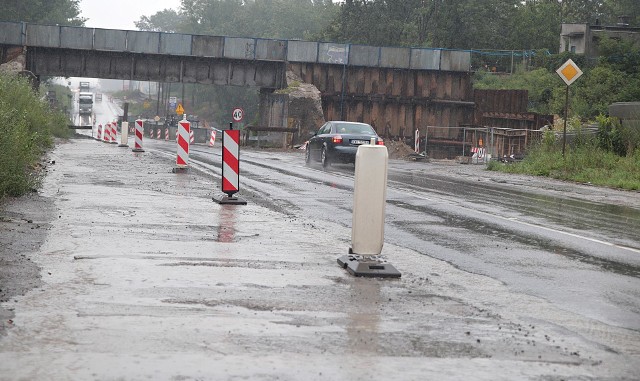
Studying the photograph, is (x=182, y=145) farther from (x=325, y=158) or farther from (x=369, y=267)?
(x=369, y=267)

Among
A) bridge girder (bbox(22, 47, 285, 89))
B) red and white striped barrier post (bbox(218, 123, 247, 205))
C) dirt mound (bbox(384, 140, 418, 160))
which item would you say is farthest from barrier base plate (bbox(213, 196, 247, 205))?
bridge girder (bbox(22, 47, 285, 89))

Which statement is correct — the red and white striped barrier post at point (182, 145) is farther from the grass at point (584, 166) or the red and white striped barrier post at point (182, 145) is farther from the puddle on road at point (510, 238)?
the grass at point (584, 166)

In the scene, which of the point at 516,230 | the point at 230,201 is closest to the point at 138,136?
the point at 230,201

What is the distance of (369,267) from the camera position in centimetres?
932

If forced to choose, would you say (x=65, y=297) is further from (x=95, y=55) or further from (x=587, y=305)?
(x=95, y=55)

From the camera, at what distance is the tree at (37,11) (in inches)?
3888

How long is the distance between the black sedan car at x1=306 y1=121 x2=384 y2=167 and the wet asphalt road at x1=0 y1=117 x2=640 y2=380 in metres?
16.3

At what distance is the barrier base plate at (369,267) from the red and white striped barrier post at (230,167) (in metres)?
6.52

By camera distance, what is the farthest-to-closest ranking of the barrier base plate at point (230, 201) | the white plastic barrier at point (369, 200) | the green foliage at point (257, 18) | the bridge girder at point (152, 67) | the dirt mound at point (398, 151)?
the green foliage at point (257, 18) → the bridge girder at point (152, 67) → the dirt mound at point (398, 151) → the barrier base plate at point (230, 201) → the white plastic barrier at point (369, 200)

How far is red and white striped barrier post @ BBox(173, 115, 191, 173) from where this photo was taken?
23.9 meters

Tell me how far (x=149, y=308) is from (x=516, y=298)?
3094 millimetres

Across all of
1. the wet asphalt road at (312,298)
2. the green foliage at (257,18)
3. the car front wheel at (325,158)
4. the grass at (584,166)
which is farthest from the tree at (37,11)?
the wet asphalt road at (312,298)

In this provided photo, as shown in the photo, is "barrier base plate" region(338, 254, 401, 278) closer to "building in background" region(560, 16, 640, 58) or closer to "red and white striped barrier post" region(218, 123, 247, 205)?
"red and white striped barrier post" region(218, 123, 247, 205)

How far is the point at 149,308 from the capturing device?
7172mm
